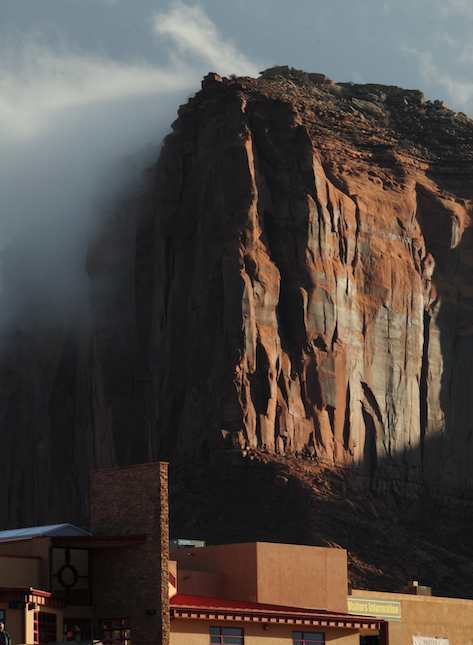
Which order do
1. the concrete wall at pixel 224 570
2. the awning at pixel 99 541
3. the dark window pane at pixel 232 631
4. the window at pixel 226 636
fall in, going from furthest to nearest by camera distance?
the concrete wall at pixel 224 570 → the dark window pane at pixel 232 631 → the window at pixel 226 636 → the awning at pixel 99 541

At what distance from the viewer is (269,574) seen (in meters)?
91.3

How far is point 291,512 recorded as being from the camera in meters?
140

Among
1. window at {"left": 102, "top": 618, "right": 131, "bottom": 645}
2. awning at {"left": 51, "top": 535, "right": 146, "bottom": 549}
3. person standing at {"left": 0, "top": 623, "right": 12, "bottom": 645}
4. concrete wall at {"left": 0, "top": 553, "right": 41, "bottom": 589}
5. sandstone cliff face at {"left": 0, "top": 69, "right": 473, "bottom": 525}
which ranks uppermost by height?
sandstone cliff face at {"left": 0, "top": 69, "right": 473, "bottom": 525}

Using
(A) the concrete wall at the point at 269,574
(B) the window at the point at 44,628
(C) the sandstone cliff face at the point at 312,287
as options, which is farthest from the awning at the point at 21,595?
(C) the sandstone cliff face at the point at 312,287

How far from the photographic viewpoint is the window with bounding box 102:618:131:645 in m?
72.3

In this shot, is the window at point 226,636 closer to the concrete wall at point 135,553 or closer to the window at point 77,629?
the concrete wall at point 135,553

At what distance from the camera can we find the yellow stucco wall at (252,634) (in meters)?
76.1

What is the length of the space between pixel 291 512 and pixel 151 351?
72.2 feet

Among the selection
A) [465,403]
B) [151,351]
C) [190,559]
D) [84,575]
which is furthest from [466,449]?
[84,575]

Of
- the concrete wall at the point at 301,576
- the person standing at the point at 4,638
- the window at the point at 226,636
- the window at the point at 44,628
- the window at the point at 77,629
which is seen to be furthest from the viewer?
the concrete wall at the point at 301,576

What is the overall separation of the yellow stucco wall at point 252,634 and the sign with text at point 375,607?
14466 mm

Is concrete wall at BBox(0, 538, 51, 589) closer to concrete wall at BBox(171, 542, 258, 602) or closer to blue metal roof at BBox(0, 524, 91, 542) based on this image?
blue metal roof at BBox(0, 524, 91, 542)

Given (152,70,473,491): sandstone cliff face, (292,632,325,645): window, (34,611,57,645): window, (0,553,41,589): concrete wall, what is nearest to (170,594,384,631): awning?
(292,632,325,645): window

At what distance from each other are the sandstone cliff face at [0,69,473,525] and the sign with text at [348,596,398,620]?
43382 millimetres
